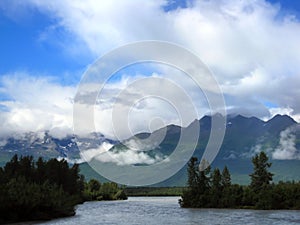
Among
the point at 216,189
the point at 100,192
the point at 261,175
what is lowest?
the point at 216,189

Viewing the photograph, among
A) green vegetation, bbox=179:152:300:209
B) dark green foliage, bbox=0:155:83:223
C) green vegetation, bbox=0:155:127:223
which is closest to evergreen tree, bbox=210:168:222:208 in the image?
green vegetation, bbox=179:152:300:209

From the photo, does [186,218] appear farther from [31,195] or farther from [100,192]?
[100,192]

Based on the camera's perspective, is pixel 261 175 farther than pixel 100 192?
No

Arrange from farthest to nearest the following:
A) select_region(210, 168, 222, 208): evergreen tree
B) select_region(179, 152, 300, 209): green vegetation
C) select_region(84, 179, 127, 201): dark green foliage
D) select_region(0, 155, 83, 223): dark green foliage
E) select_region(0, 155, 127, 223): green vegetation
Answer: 1. select_region(84, 179, 127, 201): dark green foliage
2. select_region(210, 168, 222, 208): evergreen tree
3. select_region(179, 152, 300, 209): green vegetation
4. select_region(0, 155, 127, 223): green vegetation
5. select_region(0, 155, 83, 223): dark green foliage

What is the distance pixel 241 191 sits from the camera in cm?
11394

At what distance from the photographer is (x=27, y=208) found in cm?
6369

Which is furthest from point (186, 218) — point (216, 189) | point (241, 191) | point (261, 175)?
point (241, 191)

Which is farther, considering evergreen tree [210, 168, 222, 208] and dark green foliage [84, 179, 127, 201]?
dark green foliage [84, 179, 127, 201]

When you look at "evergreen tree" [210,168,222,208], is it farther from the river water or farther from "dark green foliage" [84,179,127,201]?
"dark green foliage" [84,179,127,201]

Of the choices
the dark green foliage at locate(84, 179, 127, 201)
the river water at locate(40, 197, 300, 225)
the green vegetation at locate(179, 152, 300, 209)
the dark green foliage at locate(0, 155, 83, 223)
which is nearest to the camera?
the dark green foliage at locate(0, 155, 83, 223)

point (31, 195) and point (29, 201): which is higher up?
point (31, 195)

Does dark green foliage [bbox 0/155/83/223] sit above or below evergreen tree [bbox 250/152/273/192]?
below

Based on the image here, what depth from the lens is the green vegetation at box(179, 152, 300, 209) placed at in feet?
344

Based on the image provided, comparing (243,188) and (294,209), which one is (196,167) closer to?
(243,188)
